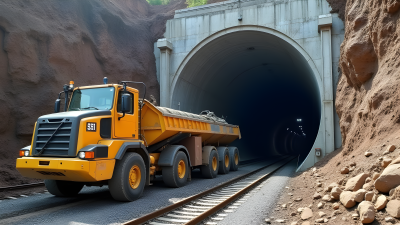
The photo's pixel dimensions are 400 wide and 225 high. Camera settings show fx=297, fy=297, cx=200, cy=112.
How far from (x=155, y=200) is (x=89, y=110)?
2675mm

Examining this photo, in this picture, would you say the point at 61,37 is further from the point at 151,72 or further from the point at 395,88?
the point at 395,88

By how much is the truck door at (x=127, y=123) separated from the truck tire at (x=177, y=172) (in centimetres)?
177

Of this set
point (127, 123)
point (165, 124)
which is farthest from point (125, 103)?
point (165, 124)

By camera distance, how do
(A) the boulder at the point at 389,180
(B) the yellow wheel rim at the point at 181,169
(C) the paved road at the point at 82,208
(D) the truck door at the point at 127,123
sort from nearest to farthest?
(A) the boulder at the point at 389,180 → (C) the paved road at the point at 82,208 → (D) the truck door at the point at 127,123 → (B) the yellow wheel rim at the point at 181,169

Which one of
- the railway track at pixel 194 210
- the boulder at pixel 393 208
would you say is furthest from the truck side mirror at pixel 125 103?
the boulder at pixel 393 208

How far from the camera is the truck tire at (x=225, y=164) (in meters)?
13.2

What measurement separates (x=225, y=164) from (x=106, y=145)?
314 inches

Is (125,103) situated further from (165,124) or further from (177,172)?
(177,172)

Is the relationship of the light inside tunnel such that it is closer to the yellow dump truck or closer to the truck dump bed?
the truck dump bed

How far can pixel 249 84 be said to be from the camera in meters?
24.8

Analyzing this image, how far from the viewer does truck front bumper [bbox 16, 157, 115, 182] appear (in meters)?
5.92

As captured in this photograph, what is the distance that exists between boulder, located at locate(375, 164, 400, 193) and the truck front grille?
574cm

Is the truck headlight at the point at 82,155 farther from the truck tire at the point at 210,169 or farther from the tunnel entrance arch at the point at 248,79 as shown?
the tunnel entrance arch at the point at 248,79

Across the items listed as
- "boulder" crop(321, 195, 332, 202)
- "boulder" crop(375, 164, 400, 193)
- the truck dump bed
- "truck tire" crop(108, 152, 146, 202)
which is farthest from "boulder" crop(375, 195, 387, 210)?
the truck dump bed
